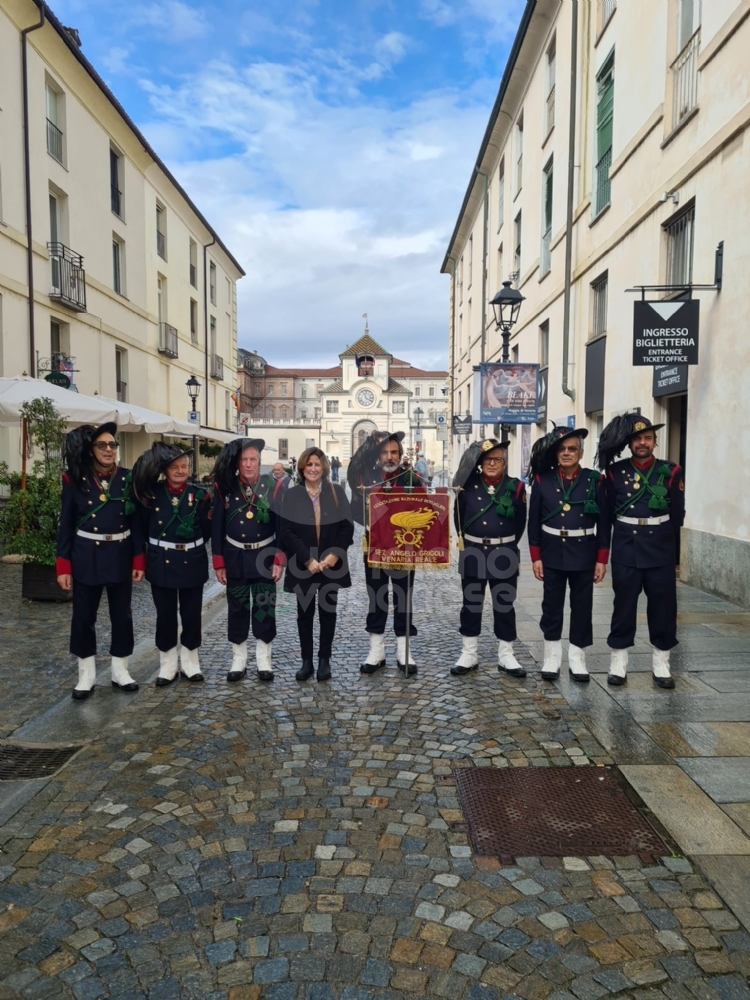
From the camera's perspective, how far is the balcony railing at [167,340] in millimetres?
24938

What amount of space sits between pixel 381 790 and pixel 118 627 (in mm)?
2643

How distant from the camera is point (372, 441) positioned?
591cm

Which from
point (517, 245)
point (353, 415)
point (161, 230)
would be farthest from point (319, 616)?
point (353, 415)

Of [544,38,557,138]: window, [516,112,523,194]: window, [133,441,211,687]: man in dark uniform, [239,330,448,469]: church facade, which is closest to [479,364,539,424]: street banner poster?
[544,38,557,138]: window

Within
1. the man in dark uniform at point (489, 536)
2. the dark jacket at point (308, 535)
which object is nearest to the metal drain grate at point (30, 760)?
the dark jacket at point (308, 535)

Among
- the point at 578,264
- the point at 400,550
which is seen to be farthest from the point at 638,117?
the point at 400,550

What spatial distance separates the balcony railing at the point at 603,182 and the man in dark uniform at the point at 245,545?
10.4 meters

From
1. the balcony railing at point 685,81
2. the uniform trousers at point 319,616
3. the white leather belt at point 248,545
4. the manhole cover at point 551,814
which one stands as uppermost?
the balcony railing at point 685,81

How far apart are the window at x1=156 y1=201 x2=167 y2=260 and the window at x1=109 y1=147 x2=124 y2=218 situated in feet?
12.6

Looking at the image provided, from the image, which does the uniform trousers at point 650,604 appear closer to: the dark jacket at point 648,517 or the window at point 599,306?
the dark jacket at point 648,517

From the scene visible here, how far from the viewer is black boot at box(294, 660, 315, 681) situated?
557cm

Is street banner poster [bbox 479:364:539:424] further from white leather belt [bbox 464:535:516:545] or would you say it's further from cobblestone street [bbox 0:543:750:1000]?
cobblestone street [bbox 0:543:750:1000]

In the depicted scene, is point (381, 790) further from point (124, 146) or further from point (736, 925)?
point (124, 146)

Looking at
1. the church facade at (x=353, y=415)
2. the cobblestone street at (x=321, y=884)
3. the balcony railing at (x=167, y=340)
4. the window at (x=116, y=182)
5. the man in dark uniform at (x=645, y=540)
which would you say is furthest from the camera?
the church facade at (x=353, y=415)
